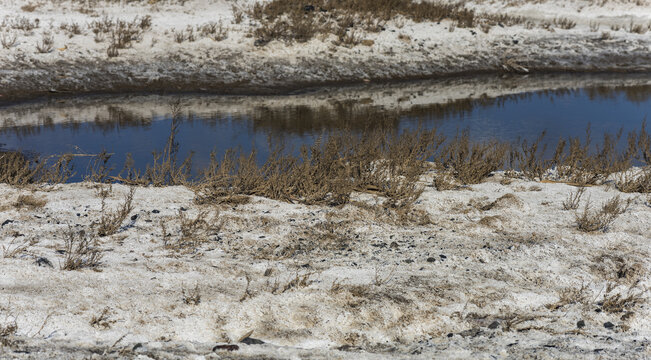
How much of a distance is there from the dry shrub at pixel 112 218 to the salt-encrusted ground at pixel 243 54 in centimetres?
841

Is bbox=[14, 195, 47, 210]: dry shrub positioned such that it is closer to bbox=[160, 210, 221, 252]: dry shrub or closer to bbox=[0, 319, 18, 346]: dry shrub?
bbox=[160, 210, 221, 252]: dry shrub

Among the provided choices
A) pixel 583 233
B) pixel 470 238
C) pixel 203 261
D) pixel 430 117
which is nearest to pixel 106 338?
pixel 203 261

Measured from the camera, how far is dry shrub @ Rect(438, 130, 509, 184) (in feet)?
23.5

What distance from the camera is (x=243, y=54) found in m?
15.2

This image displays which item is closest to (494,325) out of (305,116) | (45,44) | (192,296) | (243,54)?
(192,296)

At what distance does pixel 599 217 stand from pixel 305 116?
713 cm

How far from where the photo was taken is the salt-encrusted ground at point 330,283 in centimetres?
339

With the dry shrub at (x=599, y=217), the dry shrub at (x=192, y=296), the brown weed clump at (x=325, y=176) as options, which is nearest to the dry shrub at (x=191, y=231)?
the brown weed clump at (x=325, y=176)

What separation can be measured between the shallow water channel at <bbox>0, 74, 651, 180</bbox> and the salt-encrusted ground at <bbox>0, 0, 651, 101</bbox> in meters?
0.84

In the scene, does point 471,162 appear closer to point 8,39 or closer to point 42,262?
point 42,262

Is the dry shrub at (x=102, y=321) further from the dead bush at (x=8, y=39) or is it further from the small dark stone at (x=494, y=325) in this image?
the dead bush at (x=8, y=39)

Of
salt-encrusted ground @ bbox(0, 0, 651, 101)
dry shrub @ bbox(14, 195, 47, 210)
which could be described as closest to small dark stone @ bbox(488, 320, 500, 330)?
dry shrub @ bbox(14, 195, 47, 210)

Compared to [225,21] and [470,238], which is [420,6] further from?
[470,238]

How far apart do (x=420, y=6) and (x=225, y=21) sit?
22.2 ft
